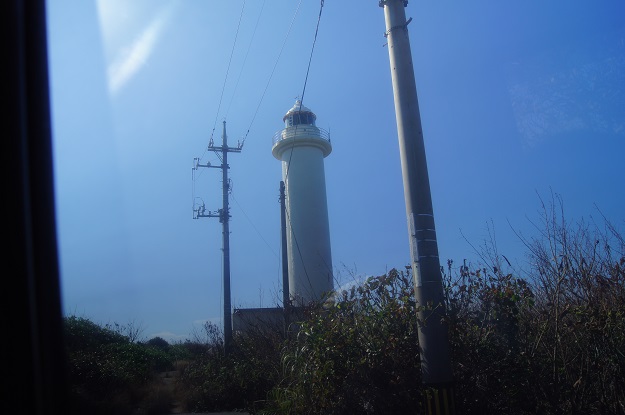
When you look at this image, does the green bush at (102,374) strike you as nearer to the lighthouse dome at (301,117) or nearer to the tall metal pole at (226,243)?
the tall metal pole at (226,243)

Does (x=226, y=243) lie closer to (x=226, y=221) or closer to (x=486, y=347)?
(x=226, y=221)

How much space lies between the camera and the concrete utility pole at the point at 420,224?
18.3ft

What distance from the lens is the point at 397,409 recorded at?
20.8 feet

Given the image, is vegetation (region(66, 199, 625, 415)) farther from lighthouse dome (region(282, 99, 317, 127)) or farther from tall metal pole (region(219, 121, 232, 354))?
lighthouse dome (region(282, 99, 317, 127))

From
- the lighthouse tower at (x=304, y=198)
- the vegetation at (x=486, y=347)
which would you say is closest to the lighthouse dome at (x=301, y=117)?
the lighthouse tower at (x=304, y=198)

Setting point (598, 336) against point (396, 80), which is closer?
point (598, 336)

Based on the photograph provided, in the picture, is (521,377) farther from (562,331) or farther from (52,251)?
(52,251)

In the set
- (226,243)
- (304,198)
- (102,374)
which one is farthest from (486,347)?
(304,198)

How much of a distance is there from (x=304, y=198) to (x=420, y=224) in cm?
2108

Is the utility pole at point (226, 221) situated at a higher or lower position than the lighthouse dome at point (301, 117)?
lower

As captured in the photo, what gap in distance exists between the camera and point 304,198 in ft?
88.4

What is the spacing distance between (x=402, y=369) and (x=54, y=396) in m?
5.38

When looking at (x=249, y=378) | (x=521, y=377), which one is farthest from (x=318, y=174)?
(x=521, y=377)

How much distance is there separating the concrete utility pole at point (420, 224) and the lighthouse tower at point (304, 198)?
685 inches
